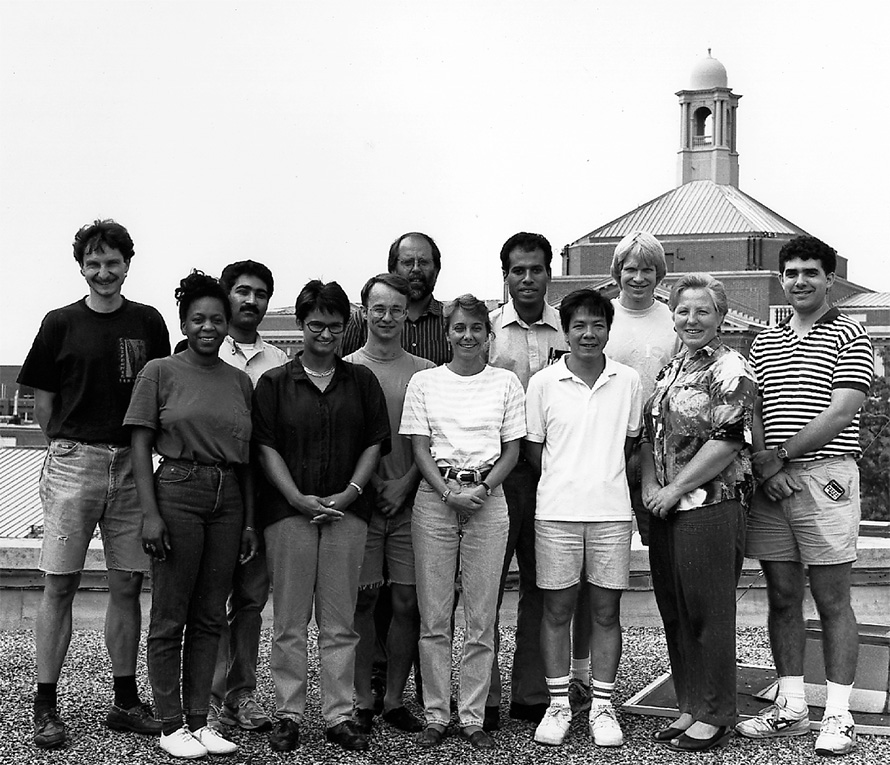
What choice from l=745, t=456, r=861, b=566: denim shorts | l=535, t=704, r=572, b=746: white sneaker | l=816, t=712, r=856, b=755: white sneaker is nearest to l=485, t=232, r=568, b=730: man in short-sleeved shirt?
l=535, t=704, r=572, b=746: white sneaker

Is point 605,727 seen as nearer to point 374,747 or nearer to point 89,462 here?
point 374,747

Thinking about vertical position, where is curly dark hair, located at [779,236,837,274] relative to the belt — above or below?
above

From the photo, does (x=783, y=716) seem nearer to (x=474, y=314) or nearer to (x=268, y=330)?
(x=474, y=314)

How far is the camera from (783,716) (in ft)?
17.2

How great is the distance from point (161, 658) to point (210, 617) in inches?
10.4

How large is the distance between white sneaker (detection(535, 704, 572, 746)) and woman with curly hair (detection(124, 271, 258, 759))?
1388mm

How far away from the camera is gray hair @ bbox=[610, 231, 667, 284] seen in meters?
5.68

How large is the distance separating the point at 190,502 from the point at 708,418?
2282 mm

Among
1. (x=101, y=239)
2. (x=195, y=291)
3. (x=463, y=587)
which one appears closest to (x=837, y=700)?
(x=463, y=587)

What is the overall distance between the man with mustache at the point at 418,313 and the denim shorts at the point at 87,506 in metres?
1.38

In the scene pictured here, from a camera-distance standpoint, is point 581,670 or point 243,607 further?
Result: point 581,670

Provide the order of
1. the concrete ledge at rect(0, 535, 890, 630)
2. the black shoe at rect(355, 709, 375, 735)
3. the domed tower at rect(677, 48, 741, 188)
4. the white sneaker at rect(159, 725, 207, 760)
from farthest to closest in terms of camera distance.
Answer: the domed tower at rect(677, 48, 741, 188) < the concrete ledge at rect(0, 535, 890, 630) < the black shoe at rect(355, 709, 375, 735) < the white sneaker at rect(159, 725, 207, 760)

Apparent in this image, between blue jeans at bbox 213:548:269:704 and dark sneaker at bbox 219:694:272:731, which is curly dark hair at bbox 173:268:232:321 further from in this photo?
dark sneaker at bbox 219:694:272:731

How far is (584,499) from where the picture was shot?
5133 mm
